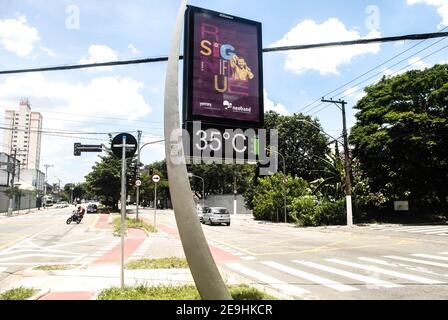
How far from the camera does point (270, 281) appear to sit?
365 inches

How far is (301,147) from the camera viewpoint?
5644 cm

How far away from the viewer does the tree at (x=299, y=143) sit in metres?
55.4

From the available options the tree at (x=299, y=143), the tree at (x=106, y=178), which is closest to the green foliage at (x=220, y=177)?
the tree at (x=299, y=143)

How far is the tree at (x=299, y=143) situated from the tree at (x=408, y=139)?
20947 mm

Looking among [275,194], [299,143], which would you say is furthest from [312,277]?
[299,143]

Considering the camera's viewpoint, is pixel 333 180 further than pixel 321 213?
Yes

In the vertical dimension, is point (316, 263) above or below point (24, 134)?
below

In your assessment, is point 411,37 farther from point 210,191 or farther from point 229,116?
point 210,191

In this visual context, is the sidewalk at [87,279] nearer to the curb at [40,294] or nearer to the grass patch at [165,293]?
the curb at [40,294]

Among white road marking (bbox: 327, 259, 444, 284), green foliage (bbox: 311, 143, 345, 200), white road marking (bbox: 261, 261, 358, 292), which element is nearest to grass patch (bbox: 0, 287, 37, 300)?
white road marking (bbox: 261, 261, 358, 292)

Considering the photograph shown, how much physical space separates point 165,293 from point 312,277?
4120 mm

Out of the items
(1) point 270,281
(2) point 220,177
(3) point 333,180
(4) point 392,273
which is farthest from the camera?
(2) point 220,177

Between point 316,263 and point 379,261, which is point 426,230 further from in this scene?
point 316,263
